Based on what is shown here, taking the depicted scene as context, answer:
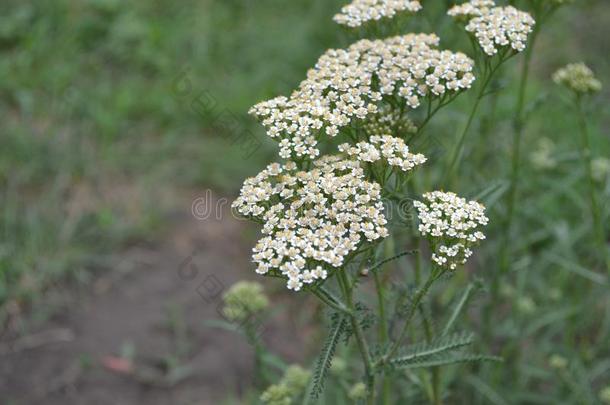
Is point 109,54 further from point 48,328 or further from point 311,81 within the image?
point 311,81

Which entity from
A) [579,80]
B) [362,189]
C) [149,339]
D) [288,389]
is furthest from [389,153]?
[149,339]

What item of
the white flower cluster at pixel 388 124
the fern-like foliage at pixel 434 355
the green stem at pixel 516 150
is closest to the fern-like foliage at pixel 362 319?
the fern-like foliage at pixel 434 355

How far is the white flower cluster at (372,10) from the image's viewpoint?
2.67 meters

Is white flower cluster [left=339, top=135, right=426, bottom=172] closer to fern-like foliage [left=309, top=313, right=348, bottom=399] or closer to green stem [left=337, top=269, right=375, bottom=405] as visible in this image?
green stem [left=337, top=269, right=375, bottom=405]

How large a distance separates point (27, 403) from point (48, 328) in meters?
0.49

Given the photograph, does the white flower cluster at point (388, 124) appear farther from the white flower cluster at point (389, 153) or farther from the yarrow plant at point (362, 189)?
the white flower cluster at point (389, 153)

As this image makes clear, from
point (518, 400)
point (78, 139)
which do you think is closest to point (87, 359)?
point (78, 139)

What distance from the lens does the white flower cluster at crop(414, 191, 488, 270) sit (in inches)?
85.9

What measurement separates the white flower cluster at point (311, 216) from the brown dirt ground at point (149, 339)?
80.9 inches

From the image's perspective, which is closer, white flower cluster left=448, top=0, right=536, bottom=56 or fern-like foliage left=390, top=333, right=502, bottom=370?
fern-like foliage left=390, top=333, right=502, bottom=370

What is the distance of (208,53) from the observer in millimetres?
6359

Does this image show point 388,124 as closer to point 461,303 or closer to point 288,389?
point 461,303

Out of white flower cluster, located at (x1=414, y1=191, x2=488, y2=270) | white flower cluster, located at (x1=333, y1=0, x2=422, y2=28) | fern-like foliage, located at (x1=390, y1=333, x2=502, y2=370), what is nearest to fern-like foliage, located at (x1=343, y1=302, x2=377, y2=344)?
fern-like foliage, located at (x1=390, y1=333, x2=502, y2=370)

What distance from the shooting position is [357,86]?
2426mm
